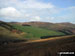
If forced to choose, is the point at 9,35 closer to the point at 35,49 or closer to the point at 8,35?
the point at 8,35

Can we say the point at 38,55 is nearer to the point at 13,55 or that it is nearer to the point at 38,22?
the point at 13,55

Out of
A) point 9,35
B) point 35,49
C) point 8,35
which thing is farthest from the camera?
point 9,35

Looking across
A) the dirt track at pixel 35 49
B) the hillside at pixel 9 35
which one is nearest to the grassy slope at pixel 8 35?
the hillside at pixel 9 35

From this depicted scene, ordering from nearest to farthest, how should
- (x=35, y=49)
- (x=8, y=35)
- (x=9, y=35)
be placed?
Answer: (x=35, y=49), (x=8, y=35), (x=9, y=35)

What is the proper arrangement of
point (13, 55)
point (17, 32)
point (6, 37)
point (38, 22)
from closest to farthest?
point (13, 55), point (6, 37), point (17, 32), point (38, 22)

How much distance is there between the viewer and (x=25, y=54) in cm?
1289

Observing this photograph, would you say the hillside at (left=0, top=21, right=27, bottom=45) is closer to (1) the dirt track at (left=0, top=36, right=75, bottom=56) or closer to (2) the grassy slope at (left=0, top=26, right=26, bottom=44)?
(2) the grassy slope at (left=0, top=26, right=26, bottom=44)

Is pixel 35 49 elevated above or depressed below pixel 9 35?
below

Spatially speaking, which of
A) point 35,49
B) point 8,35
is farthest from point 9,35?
point 35,49

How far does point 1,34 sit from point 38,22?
43.8 metres

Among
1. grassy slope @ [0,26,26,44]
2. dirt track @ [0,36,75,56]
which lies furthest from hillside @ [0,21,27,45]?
dirt track @ [0,36,75,56]

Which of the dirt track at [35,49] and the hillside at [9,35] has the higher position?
the hillside at [9,35]

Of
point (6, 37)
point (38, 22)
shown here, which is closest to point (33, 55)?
point (6, 37)

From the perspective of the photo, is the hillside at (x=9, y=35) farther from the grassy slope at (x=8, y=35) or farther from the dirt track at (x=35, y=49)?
the dirt track at (x=35, y=49)
